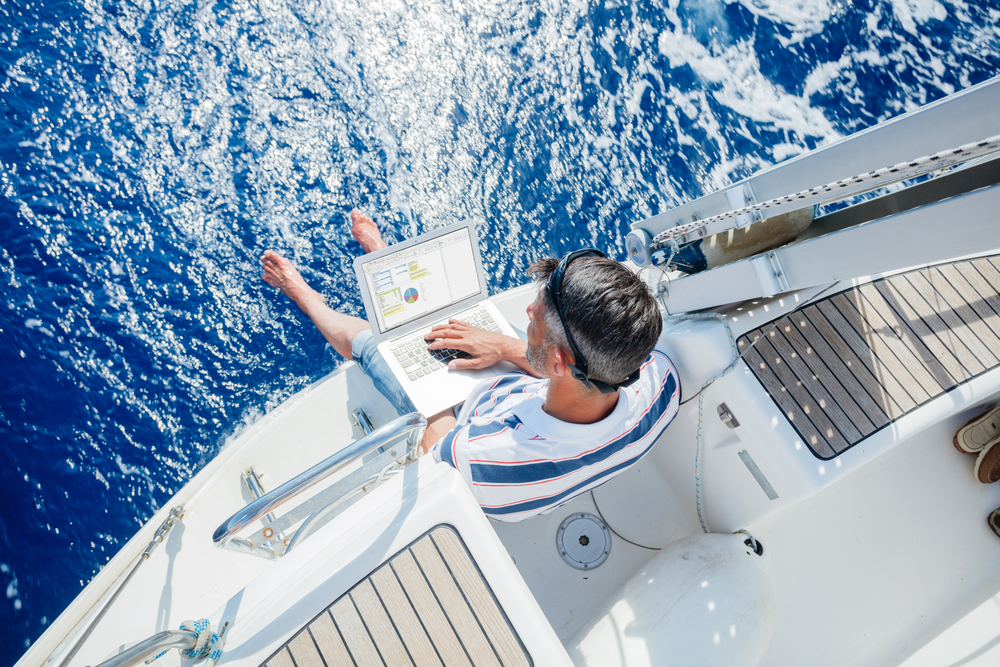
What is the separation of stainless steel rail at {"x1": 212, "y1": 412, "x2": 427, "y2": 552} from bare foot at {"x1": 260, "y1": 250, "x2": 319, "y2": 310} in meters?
1.73

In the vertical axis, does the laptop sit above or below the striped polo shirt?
above

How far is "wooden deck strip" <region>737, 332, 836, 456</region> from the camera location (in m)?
1.33

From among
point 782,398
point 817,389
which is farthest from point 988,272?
point 782,398

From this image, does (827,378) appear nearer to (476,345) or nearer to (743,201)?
(743,201)

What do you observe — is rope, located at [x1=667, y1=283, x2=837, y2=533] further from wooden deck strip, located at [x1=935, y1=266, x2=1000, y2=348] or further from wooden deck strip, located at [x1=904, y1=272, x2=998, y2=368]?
wooden deck strip, located at [x1=935, y1=266, x2=1000, y2=348]

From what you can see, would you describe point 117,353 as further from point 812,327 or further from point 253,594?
point 812,327

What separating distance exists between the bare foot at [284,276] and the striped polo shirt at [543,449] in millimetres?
1677

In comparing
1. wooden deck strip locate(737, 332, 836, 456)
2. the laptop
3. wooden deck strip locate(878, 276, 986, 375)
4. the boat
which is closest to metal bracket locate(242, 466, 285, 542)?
the boat

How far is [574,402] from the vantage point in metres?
1.26

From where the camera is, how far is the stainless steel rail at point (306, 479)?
1.04 m

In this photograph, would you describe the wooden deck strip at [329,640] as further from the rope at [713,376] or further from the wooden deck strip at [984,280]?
the wooden deck strip at [984,280]

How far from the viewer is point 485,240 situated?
10.0 ft

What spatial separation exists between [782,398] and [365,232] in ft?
7.30

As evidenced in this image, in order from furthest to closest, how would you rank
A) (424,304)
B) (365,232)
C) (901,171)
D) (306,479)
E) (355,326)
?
(365,232) < (355,326) < (424,304) < (306,479) < (901,171)
